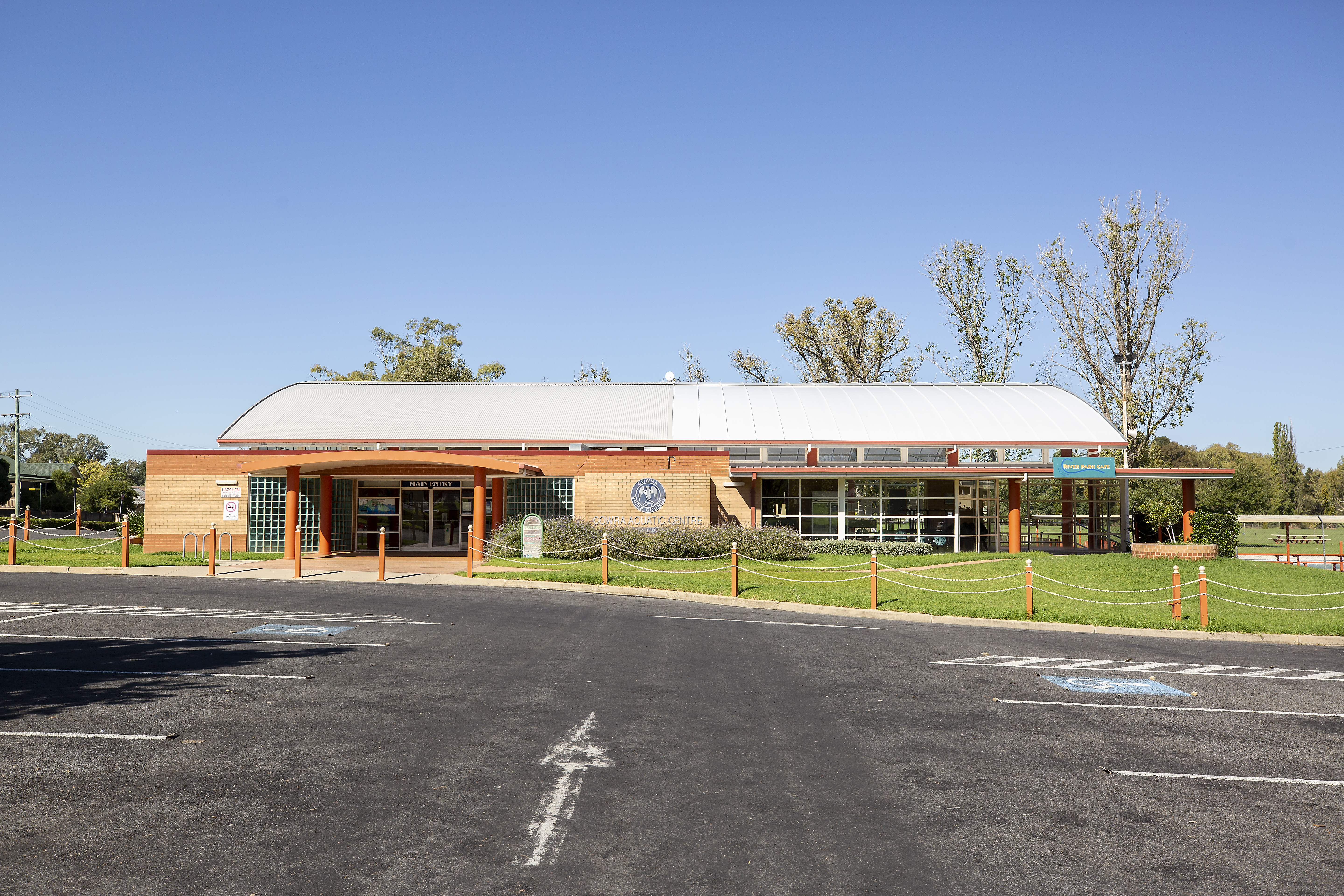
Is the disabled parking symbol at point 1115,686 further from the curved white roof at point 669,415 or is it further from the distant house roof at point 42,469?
the distant house roof at point 42,469

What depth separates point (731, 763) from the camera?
687 cm

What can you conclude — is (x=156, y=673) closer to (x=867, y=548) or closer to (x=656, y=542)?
(x=656, y=542)

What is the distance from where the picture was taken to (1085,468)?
3158 centimetres

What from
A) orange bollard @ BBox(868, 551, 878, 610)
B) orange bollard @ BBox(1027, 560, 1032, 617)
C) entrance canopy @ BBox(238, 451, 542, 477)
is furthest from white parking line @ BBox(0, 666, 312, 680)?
entrance canopy @ BBox(238, 451, 542, 477)

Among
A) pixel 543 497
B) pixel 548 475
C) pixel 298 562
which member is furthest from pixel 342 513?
pixel 298 562

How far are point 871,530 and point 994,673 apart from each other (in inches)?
908

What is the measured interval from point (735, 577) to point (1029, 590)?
19.5 ft

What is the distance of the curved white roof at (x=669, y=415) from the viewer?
35531mm

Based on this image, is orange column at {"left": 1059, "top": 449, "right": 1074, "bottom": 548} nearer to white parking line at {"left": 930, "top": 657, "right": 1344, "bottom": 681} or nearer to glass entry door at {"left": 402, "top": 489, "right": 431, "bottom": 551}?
glass entry door at {"left": 402, "top": 489, "right": 431, "bottom": 551}

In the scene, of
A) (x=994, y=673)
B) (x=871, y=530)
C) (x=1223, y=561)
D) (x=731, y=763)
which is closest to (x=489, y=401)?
(x=871, y=530)

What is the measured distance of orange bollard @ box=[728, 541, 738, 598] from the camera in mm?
19609

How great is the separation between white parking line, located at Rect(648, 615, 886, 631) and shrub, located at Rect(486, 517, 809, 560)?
32.0 ft

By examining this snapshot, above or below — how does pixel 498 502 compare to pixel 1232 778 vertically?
above

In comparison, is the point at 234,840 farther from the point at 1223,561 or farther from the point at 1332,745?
the point at 1223,561
